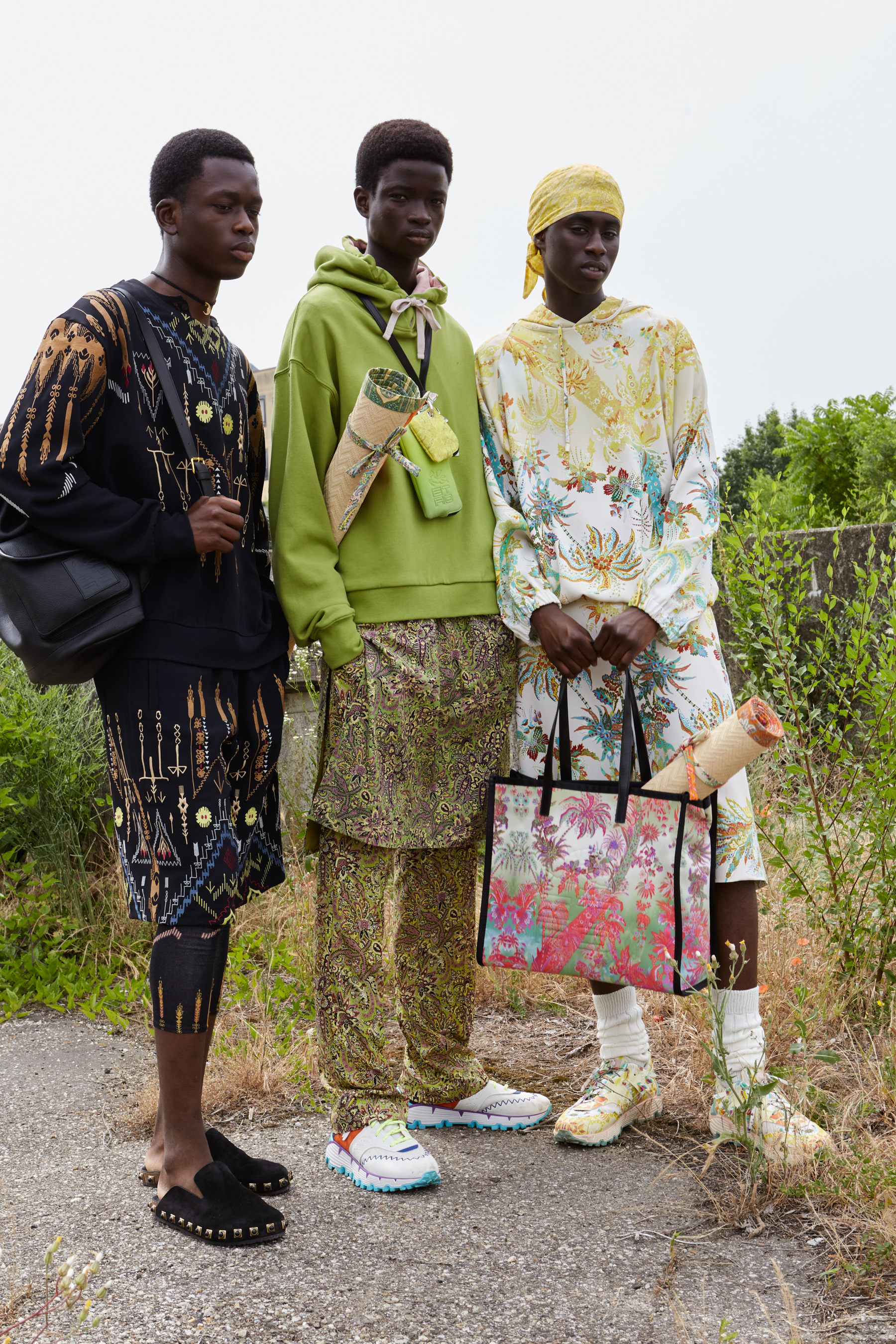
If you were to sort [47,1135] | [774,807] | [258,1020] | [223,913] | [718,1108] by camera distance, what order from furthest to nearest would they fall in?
[774,807], [258,1020], [47,1135], [718,1108], [223,913]

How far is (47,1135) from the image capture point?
2873mm

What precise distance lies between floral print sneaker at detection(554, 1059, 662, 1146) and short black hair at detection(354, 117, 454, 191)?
7.00 ft

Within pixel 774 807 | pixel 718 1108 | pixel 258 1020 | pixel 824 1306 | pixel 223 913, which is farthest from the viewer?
pixel 774 807

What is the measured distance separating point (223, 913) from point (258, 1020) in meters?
1.45

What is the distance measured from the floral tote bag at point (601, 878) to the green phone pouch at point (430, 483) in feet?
1.59

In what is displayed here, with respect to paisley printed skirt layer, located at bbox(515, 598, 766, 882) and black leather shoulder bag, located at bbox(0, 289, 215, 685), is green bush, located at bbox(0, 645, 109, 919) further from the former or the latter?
paisley printed skirt layer, located at bbox(515, 598, 766, 882)

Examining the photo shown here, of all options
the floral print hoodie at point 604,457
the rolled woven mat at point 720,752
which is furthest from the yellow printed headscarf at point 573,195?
the rolled woven mat at point 720,752

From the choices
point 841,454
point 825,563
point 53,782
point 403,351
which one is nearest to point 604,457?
point 403,351

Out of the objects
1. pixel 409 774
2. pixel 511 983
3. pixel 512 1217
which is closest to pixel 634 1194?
pixel 512 1217

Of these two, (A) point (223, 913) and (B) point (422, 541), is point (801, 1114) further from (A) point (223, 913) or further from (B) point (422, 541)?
(B) point (422, 541)

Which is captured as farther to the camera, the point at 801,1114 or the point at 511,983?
the point at 511,983

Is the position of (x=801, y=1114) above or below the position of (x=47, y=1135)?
above

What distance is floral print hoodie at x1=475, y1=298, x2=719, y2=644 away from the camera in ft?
8.20

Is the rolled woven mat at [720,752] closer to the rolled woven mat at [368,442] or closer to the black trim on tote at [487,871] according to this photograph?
the black trim on tote at [487,871]
